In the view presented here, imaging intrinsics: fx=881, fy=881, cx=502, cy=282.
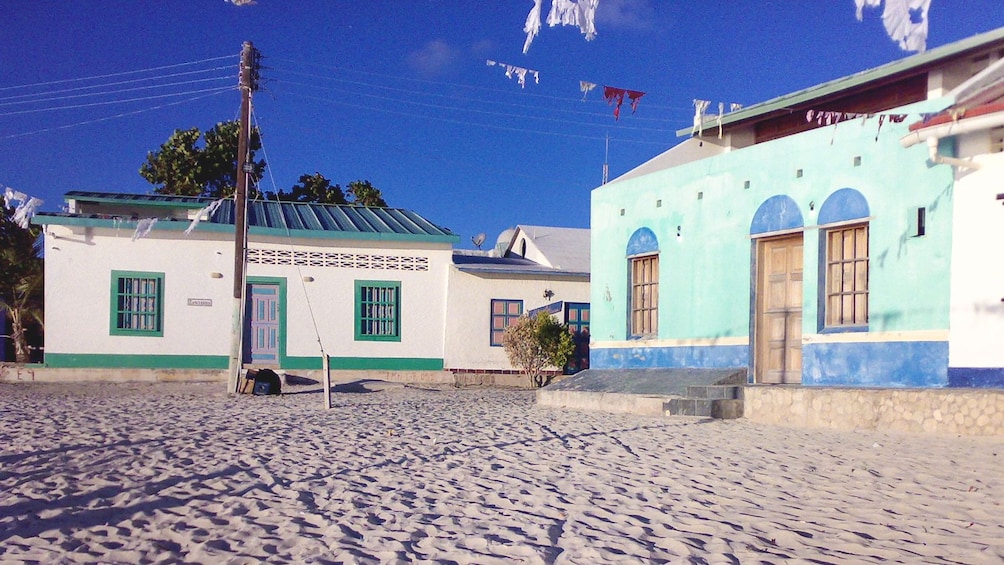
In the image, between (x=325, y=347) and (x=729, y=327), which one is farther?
(x=325, y=347)

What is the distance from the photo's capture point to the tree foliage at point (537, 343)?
19219 millimetres

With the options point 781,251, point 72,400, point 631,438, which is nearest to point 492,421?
point 631,438

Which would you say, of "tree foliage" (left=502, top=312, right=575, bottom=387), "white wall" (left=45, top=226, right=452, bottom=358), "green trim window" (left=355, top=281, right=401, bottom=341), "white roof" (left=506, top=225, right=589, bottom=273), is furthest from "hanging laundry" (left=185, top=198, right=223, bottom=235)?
"white roof" (left=506, top=225, right=589, bottom=273)

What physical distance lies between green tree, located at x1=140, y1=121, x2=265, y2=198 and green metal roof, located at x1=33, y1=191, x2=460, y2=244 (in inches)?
305

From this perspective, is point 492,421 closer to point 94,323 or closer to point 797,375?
point 797,375

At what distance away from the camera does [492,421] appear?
10.9 meters

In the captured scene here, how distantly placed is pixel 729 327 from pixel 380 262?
10.2 m

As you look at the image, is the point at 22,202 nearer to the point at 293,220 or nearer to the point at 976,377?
the point at 293,220

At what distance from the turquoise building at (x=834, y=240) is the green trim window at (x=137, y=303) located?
10.1 meters

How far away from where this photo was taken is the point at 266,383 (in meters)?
15.8

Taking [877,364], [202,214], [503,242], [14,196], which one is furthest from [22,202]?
[503,242]

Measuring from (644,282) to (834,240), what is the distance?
3.69 meters

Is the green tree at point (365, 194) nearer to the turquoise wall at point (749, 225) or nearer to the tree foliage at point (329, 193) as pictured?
the tree foliage at point (329, 193)

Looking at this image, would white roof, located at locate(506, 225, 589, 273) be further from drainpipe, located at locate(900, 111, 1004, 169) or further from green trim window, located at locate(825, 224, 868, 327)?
drainpipe, located at locate(900, 111, 1004, 169)
